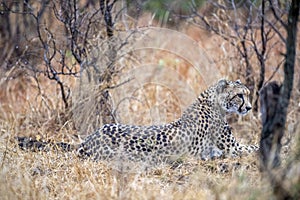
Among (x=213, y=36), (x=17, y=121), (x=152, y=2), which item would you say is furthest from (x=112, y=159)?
(x=152, y=2)

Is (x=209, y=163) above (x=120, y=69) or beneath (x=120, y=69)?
beneath

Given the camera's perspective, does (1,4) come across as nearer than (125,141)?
No

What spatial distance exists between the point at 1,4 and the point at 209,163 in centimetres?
281

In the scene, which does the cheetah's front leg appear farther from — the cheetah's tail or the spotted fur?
the cheetah's tail

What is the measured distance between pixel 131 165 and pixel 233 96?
1.43 m

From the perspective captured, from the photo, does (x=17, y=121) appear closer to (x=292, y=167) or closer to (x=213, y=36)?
(x=213, y=36)

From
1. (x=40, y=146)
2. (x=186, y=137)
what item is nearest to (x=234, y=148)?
(x=186, y=137)

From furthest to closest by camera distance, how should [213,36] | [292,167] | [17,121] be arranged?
[213,36]
[17,121]
[292,167]

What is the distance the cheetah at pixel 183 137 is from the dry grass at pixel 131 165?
0.64ft

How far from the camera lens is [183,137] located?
5.55 metres

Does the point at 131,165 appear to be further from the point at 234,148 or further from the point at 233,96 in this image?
the point at 233,96

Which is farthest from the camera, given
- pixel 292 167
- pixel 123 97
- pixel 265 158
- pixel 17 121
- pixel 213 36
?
pixel 213 36

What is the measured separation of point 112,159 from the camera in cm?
512

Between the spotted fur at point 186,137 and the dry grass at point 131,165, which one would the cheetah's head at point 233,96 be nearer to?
the spotted fur at point 186,137
